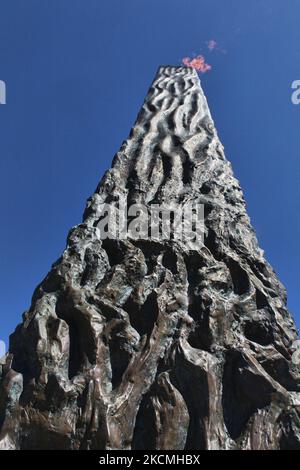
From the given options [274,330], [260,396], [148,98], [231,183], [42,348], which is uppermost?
[148,98]

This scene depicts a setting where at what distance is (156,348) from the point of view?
8.99ft

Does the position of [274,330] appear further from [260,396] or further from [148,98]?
[148,98]

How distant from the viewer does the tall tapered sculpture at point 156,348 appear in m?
2.41

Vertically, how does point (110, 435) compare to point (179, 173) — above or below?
below

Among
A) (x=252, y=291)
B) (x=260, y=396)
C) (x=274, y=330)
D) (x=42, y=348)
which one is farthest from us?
(x=252, y=291)

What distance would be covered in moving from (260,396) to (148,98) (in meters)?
4.96

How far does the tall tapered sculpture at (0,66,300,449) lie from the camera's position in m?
2.41

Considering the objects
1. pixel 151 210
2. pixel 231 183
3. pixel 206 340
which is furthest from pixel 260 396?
pixel 231 183

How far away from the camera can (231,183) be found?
4.33 metres

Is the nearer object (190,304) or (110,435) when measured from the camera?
(110,435)

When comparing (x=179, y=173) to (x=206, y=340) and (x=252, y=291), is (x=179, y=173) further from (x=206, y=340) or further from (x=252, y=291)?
(x=206, y=340)
